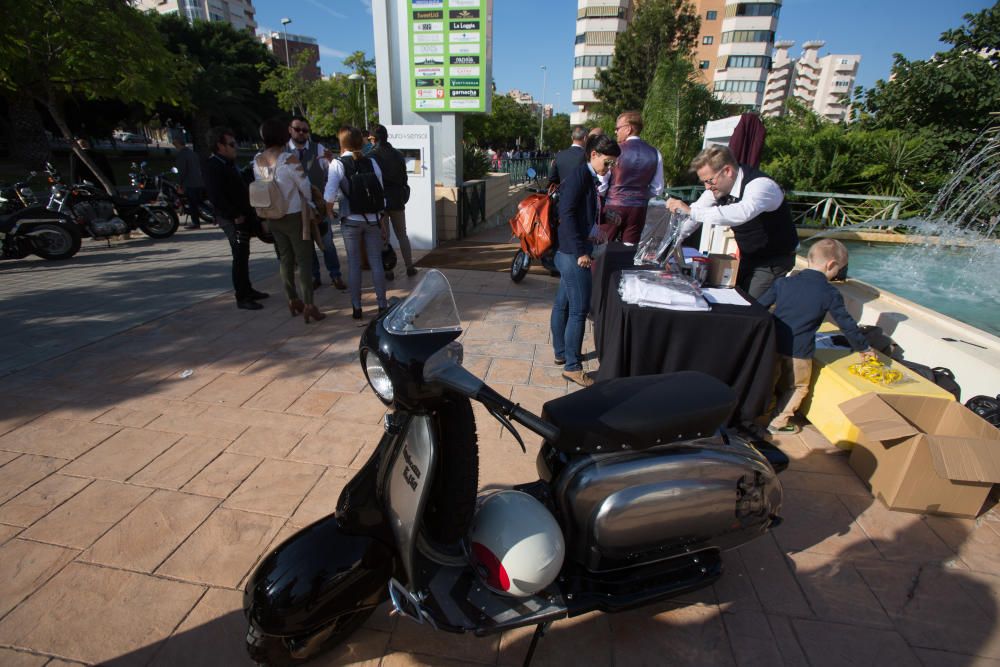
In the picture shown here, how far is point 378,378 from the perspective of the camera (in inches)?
52.8

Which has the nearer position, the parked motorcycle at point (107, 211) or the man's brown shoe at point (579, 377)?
the man's brown shoe at point (579, 377)

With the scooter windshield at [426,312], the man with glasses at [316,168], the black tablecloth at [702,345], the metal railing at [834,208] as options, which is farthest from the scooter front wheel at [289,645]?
the metal railing at [834,208]

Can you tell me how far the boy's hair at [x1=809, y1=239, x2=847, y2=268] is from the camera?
10.1 ft

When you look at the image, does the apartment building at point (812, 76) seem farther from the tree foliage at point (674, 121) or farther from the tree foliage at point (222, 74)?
the tree foliage at point (674, 121)

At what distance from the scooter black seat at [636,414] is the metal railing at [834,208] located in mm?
8424

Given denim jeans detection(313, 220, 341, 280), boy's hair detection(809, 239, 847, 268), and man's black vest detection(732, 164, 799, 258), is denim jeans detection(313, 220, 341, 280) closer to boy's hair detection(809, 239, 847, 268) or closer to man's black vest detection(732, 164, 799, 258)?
man's black vest detection(732, 164, 799, 258)

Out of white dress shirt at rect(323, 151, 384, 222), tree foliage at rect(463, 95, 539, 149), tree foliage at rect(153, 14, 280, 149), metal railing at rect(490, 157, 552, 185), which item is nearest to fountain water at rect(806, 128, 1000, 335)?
white dress shirt at rect(323, 151, 384, 222)

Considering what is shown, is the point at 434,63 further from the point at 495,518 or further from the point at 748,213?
the point at 495,518

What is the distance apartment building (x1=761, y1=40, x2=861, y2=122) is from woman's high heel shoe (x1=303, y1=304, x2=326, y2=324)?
11576cm

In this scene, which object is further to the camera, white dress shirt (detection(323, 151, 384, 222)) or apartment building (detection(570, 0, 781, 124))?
apartment building (detection(570, 0, 781, 124))

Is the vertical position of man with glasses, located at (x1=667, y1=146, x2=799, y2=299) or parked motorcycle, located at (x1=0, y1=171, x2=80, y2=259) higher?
man with glasses, located at (x1=667, y1=146, x2=799, y2=299)

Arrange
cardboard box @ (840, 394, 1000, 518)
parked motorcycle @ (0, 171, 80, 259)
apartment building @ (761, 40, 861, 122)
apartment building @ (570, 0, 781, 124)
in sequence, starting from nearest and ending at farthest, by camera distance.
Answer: cardboard box @ (840, 394, 1000, 518) < parked motorcycle @ (0, 171, 80, 259) < apartment building @ (570, 0, 781, 124) < apartment building @ (761, 40, 861, 122)

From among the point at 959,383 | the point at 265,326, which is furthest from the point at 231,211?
the point at 959,383

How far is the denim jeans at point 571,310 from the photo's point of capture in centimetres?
360
